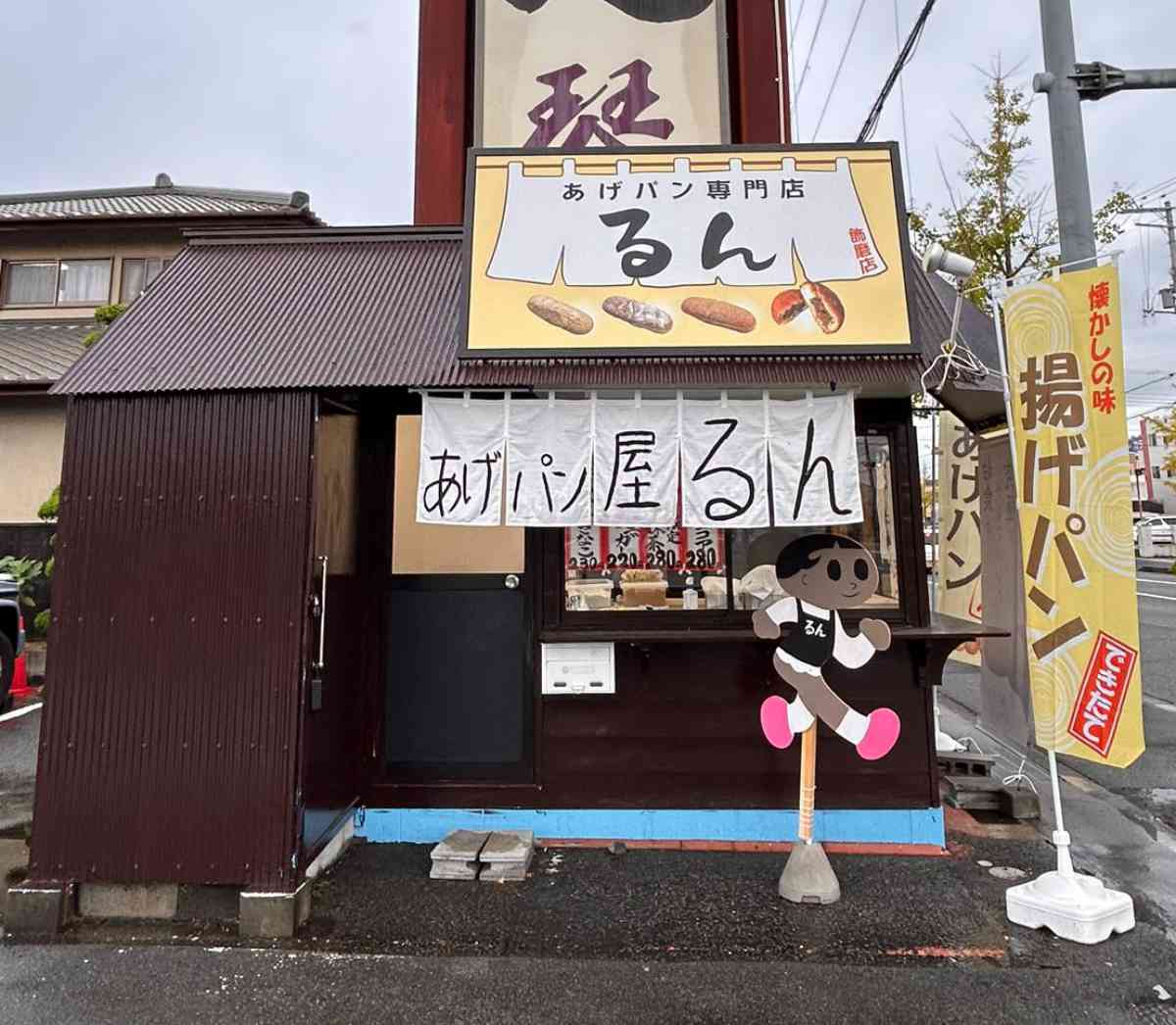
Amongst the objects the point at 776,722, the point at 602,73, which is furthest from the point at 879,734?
the point at 602,73

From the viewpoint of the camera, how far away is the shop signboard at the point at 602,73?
23.5 feet

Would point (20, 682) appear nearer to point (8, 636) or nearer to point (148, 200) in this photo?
point (8, 636)

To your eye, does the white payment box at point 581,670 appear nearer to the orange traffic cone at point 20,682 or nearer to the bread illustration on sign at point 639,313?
the bread illustration on sign at point 639,313

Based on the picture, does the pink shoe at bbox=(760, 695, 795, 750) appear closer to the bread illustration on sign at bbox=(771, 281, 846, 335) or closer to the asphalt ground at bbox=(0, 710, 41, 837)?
the bread illustration on sign at bbox=(771, 281, 846, 335)

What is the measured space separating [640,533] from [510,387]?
1.53 metres

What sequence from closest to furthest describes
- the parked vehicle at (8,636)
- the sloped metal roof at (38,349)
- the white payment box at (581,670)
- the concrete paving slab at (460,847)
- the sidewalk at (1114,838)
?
1. the sidewalk at (1114,838)
2. the concrete paving slab at (460,847)
3. the white payment box at (581,670)
4. the parked vehicle at (8,636)
5. the sloped metal roof at (38,349)

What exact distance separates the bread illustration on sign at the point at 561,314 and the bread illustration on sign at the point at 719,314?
A: 2.21 feet

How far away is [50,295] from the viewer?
14.6 metres

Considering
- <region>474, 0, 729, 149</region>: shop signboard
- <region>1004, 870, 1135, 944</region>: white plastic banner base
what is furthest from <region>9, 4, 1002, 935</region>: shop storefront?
<region>474, 0, 729, 149</region>: shop signboard

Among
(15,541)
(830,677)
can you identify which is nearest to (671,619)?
(830,677)

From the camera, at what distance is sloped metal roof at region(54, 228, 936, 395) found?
4.36m

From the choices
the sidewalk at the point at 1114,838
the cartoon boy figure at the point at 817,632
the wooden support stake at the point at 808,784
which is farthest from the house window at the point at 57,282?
the sidewalk at the point at 1114,838

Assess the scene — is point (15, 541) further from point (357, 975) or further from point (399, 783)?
point (357, 975)

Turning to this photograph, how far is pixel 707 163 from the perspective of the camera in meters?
4.92
